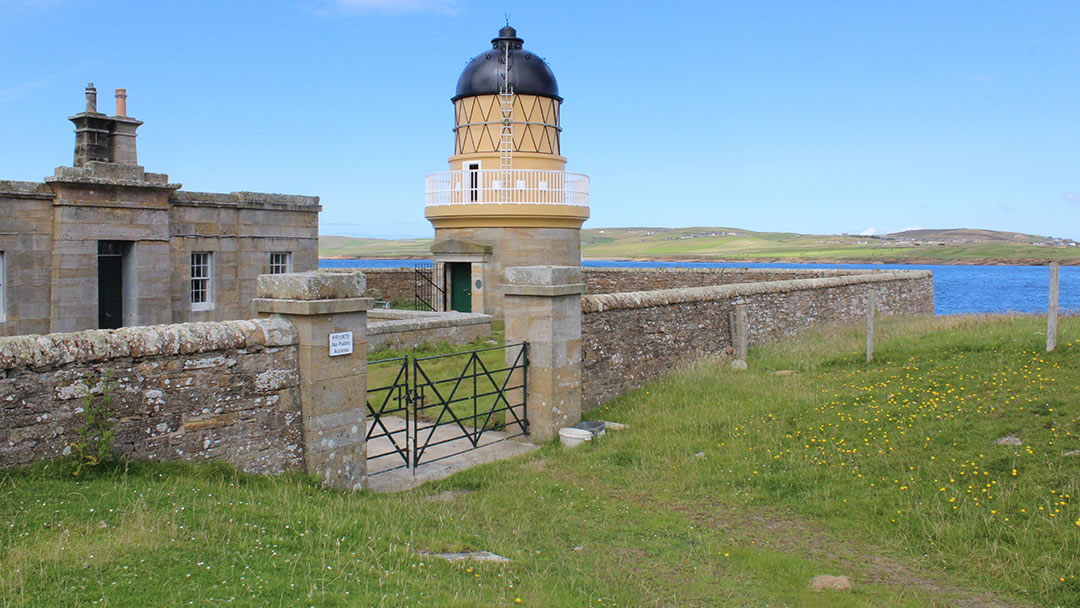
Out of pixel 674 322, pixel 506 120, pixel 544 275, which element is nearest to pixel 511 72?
pixel 506 120

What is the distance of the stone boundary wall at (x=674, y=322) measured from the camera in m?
12.2

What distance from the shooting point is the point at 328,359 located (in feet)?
26.5

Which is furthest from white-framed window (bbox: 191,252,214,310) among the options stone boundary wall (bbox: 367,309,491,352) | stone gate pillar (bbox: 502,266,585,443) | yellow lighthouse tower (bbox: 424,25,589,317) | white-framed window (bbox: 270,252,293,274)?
stone gate pillar (bbox: 502,266,585,443)

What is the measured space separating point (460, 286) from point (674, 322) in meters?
13.4

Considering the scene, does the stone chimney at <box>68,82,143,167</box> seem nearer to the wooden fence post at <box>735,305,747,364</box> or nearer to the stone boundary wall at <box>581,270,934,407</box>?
the stone boundary wall at <box>581,270,934,407</box>

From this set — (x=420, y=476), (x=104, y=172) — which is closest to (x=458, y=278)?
(x=104, y=172)

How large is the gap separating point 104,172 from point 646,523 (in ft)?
49.1

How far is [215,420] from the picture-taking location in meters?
7.32

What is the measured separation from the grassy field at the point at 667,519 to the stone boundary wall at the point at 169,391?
10.6 inches

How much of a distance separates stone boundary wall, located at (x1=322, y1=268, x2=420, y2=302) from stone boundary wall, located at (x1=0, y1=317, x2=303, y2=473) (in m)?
24.6

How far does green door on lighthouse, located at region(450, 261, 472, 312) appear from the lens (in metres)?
26.3

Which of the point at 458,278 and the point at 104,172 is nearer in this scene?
the point at 104,172

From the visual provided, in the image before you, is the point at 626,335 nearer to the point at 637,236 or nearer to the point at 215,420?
the point at 215,420

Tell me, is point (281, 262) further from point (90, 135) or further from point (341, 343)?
point (341, 343)
